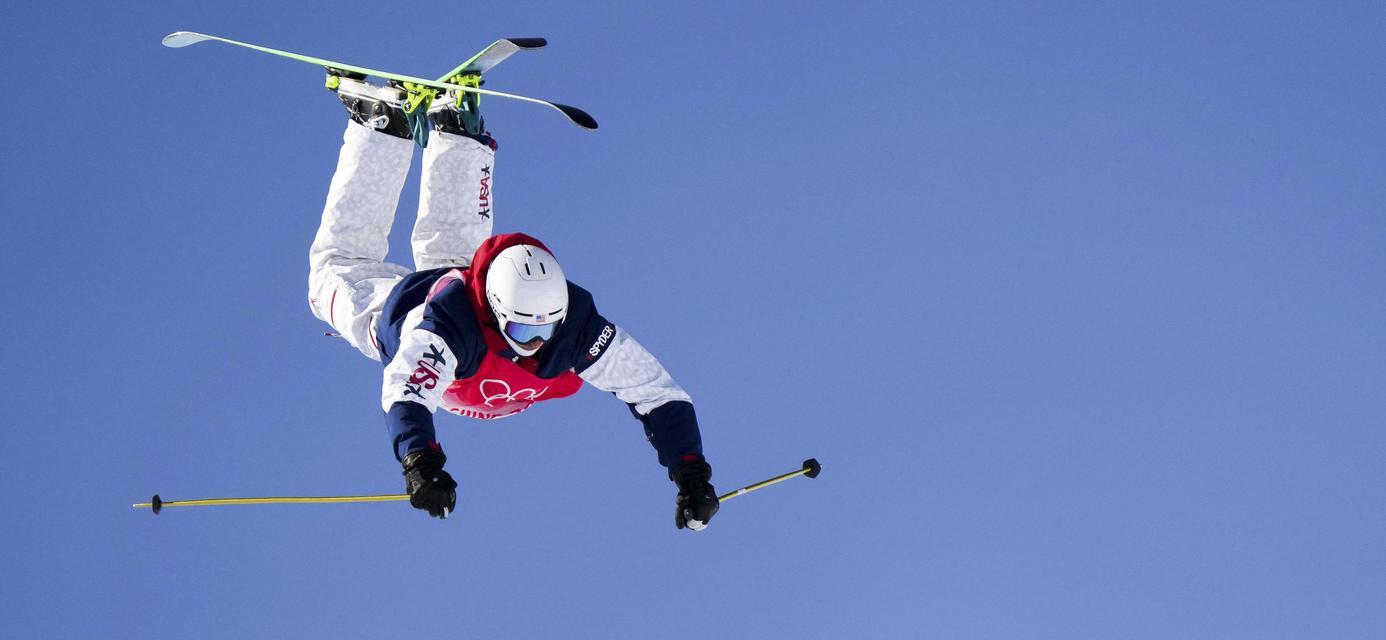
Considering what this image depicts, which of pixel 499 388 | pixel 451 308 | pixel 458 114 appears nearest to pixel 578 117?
pixel 451 308

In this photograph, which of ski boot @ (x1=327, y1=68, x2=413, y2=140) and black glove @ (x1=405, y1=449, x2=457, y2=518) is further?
ski boot @ (x1=327, y1=68, x2=413, y2=140)

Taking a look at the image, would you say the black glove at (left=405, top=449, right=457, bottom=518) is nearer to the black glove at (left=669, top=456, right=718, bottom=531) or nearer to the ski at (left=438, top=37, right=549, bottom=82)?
the black glove at (left=669, top=456, right=718, bottom=531)

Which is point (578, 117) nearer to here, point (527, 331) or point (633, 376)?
point (527, 331)

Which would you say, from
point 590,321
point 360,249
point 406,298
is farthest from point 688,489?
point 360,249

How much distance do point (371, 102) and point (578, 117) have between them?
2706 mm

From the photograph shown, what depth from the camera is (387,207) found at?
1272 centimetres

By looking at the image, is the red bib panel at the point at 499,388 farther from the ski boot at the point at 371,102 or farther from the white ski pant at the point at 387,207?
A: the ski boot at the point at 371,102

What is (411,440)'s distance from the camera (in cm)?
1068

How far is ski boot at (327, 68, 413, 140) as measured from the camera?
12.5 m

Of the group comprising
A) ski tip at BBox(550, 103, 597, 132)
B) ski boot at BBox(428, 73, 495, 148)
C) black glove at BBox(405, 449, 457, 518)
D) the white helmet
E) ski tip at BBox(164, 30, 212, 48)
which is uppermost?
ski tip at BBox(164, 30, 212, 48)

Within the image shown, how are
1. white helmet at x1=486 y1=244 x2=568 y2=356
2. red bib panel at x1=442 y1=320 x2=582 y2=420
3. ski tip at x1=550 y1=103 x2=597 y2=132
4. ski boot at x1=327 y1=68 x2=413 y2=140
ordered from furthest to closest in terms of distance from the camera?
ski boot at x1=327 y1=68 x2=413 y2=140 → red bib panel at x1=442 y1=320 x2=582 y2=420 → white helmet at x1=486 y1=244 x2=568 y2=356 → ski tip at x1=550 y1=103 x2=597 y2=132

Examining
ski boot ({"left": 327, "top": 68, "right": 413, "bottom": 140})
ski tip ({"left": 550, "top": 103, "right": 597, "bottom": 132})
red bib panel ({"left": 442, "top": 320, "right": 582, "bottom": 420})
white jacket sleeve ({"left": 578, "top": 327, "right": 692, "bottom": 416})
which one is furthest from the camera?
ski boot ({"left": 327, "top": 68, "right": 413, "bottom": 140})

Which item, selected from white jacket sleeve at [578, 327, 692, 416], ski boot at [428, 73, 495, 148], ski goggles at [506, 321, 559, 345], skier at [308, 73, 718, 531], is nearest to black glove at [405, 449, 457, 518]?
skier at [308, 73, 718, 531]

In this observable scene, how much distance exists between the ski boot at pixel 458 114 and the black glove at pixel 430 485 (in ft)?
9.37
